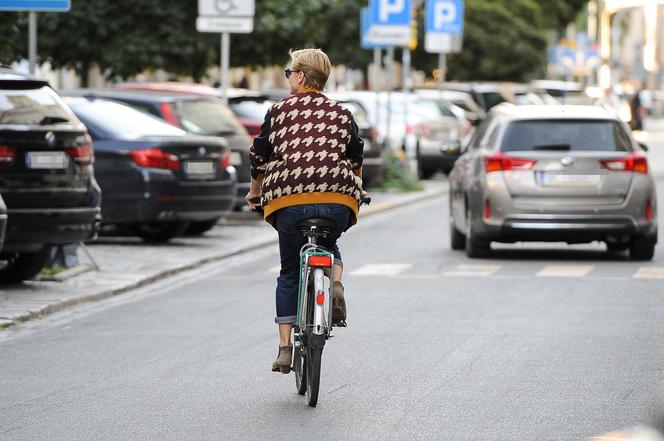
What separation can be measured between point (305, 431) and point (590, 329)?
430cm

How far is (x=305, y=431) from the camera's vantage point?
7926mm

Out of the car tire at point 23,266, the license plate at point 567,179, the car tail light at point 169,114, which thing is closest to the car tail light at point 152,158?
the car tail light at point 169,114

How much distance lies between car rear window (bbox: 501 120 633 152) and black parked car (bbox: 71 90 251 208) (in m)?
4.12

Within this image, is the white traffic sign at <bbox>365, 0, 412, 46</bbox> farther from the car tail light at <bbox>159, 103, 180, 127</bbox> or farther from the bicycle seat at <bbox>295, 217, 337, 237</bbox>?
the bicycle seat at <bbox>295, 217, 337, 237</bbox>

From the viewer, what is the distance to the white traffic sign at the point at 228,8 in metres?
22.1

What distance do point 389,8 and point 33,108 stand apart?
17128 millimetres

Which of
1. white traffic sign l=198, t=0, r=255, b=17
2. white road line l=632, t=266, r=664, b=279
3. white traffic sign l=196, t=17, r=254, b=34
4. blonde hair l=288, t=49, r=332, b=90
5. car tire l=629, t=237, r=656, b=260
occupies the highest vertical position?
white traffic sign l=198, t=0, r=255, b=17

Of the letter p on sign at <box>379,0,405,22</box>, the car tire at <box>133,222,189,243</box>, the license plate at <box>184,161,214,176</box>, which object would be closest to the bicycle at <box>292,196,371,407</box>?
the license plate at <box>184,161,214,176</box>

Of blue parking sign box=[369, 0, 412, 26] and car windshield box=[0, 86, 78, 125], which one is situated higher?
blue parking sign box=[369, 0, 412, 26]

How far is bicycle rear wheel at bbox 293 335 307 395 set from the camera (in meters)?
8.87

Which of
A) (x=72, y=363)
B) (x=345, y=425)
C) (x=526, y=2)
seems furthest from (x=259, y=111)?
(x=526, y=2)

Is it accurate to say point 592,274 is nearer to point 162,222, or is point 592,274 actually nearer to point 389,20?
point 162,222

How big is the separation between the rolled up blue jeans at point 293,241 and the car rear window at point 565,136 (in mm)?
8701

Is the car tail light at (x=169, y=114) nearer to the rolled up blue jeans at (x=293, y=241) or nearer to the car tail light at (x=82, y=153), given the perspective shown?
the car tail light at (x=82, y=153)
